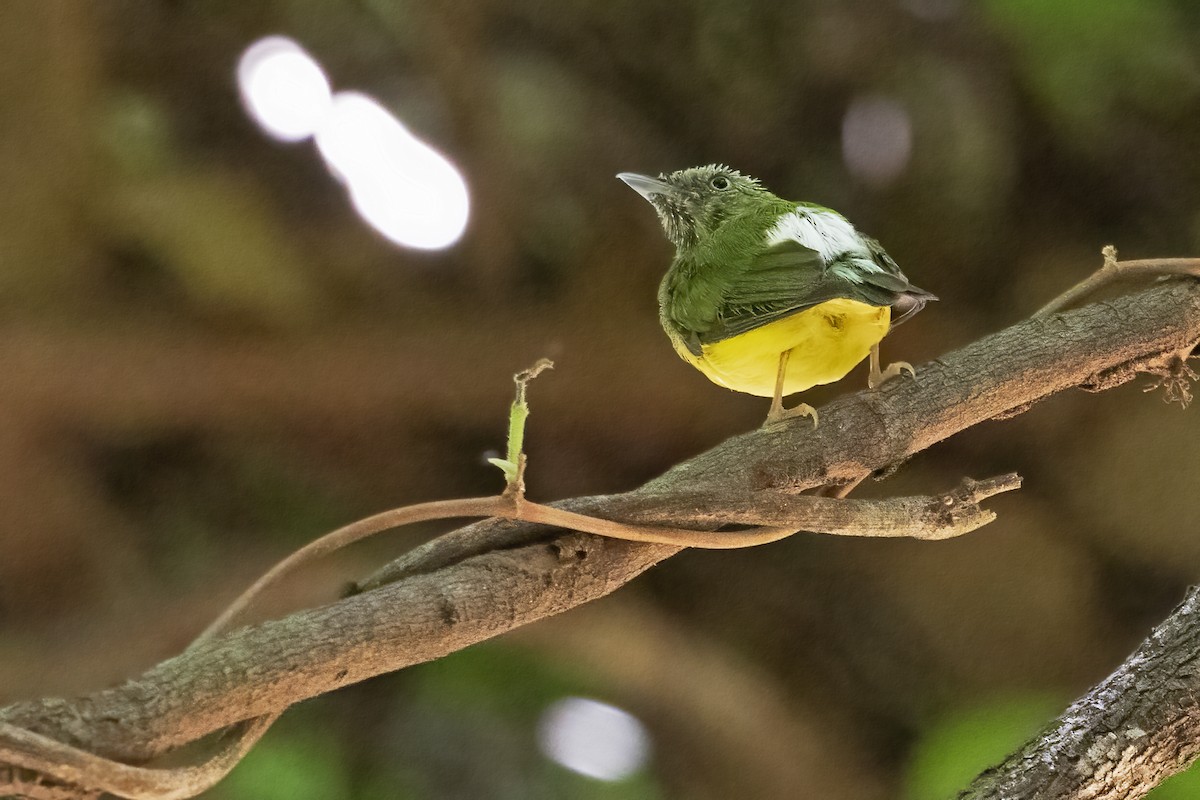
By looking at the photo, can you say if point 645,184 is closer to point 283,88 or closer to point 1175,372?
point 283,88

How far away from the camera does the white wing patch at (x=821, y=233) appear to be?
922 mm

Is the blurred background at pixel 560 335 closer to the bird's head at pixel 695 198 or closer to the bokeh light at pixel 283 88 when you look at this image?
the bokeh light at pixel 283 88

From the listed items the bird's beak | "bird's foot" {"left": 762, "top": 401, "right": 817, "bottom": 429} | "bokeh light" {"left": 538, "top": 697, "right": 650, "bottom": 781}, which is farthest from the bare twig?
"bokeh light" {"left": 538, "top": 697, "right": 650, "bottom": 781}

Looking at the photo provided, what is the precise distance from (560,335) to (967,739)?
68 centimetres

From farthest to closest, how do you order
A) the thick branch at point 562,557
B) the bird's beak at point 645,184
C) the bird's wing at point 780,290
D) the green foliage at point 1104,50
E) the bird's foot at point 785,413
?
1. the green foliage at point 1104,50
2. the bird's beak at point 645,184
3. the bird's foot at point 785,413
4. the bird's wing at point 780,290
5. the thick branch at point 562,557

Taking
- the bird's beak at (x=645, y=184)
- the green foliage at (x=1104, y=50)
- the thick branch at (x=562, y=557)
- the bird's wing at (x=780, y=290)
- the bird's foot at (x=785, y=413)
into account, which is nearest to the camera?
the thick branch at (x=562, y=557)

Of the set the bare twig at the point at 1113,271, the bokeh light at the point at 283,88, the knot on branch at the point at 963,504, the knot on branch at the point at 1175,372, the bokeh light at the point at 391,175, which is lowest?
the knot on branch at the point at 963,504

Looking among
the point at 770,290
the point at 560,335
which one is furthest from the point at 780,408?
the point at 560,335

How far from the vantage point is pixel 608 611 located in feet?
4.12

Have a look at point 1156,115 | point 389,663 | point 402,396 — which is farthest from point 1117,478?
point 389,663

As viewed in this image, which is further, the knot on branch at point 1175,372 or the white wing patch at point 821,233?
the knot on branch at point 1175,372

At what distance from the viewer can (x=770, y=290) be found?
0.93 meters

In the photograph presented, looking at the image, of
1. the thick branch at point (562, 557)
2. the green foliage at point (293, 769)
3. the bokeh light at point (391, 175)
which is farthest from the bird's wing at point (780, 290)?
the green foliage at point (293, 769)

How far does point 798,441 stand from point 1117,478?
66 centimetres
